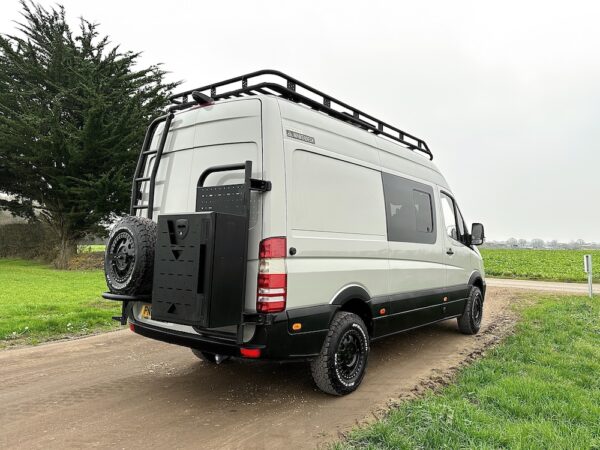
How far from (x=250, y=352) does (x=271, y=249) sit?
83 centimetres

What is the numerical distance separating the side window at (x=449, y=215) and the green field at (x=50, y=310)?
5.68m

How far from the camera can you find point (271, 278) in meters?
3.43

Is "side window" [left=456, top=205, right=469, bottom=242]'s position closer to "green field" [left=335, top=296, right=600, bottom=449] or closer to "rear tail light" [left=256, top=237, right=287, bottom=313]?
"green field" [left=335, top=296, right=600, bottom=449]

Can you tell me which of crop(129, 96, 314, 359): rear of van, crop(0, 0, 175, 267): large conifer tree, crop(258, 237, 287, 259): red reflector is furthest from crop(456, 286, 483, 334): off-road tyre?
crop(0, 0, 175, 267): large conifer tree

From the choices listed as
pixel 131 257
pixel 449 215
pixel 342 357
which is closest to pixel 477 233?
pixel 449 215

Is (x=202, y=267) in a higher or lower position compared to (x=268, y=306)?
higher

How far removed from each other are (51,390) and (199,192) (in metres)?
Result: 2.43

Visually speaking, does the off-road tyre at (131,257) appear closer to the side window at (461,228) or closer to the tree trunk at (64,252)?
the side window at (461,228)

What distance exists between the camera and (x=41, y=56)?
61.5ft

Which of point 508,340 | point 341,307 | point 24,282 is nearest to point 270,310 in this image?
point 341,307

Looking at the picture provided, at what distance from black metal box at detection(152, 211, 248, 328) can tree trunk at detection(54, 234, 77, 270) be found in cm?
1699

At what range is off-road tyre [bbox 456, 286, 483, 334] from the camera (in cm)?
682

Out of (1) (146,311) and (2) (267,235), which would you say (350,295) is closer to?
(2) (267,235)

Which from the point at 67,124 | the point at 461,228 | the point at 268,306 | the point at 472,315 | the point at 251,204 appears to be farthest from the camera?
the point at 67,124
